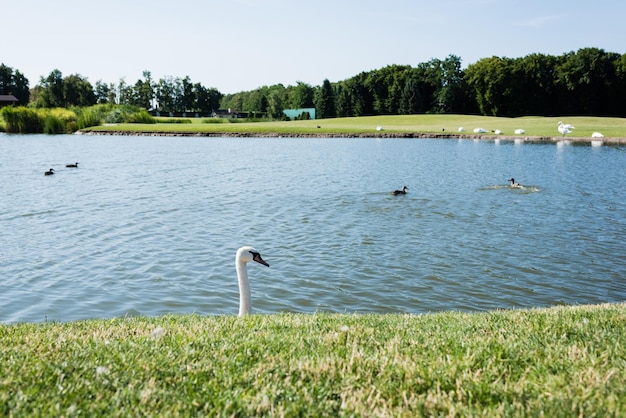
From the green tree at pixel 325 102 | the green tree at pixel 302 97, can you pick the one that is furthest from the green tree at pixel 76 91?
the green tree at pixel 325 102

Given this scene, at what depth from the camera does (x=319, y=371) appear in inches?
184

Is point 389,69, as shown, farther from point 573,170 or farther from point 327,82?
point 573,170

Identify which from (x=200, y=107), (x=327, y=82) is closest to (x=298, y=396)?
(x=327, y=82)

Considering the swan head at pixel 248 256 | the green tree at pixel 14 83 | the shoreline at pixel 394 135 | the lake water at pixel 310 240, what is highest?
the green tree at pixel 14 83

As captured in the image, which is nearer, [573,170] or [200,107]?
[573,170]

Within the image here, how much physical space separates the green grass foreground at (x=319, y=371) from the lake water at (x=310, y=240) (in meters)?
5.09

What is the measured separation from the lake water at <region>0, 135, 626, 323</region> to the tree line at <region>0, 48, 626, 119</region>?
83.8 m

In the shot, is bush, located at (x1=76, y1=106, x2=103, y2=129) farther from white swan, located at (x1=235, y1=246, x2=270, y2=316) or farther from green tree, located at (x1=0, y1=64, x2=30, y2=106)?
white swan, located at (x1=235, y1=246, x2=270, y2=316)

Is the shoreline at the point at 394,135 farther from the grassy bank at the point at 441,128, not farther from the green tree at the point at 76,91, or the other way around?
the green tree at the point at 76,91

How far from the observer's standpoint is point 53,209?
72.7 feet

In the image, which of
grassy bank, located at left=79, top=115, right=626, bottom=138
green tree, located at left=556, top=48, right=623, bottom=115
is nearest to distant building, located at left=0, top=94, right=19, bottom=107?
grassy bank, located at left=79, top=115, right=626, bottom=138

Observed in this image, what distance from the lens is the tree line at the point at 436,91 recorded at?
108812 mm

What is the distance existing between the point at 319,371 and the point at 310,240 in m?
12.3

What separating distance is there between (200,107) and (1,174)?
127 metres
